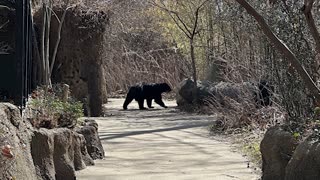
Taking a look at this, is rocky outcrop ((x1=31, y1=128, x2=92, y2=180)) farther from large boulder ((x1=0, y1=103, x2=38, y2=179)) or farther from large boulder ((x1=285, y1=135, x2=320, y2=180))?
large boulder ((x1=285, y1=135, x2=320, y2=180))

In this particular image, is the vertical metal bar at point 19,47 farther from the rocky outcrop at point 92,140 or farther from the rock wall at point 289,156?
the rock wall at point 289,156

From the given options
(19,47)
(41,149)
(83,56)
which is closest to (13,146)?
(41,149)

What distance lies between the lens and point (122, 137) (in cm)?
1150

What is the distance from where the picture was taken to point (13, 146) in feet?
14.2

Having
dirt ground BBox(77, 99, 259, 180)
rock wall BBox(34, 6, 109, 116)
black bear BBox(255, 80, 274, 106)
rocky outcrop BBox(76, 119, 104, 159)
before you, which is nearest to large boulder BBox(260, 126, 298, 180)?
dirt ground BBox(77, 99, 259, 180)

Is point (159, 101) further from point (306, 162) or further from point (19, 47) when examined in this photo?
point (306, 162)

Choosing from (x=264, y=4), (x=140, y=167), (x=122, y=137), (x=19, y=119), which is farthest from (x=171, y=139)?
(x=19, y=119)

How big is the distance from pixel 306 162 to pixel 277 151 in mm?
1040

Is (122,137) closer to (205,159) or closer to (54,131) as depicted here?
(205,159)

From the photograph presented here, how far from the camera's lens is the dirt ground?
7266mm

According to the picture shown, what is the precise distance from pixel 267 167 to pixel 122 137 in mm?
5754

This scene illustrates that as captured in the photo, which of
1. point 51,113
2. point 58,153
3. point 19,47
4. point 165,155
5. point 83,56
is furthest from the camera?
point 83,56

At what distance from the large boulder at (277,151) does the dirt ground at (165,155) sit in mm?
980

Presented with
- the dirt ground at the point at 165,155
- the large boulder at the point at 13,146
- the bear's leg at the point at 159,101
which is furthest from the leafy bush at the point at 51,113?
the bear's leg at the point at 159,101
